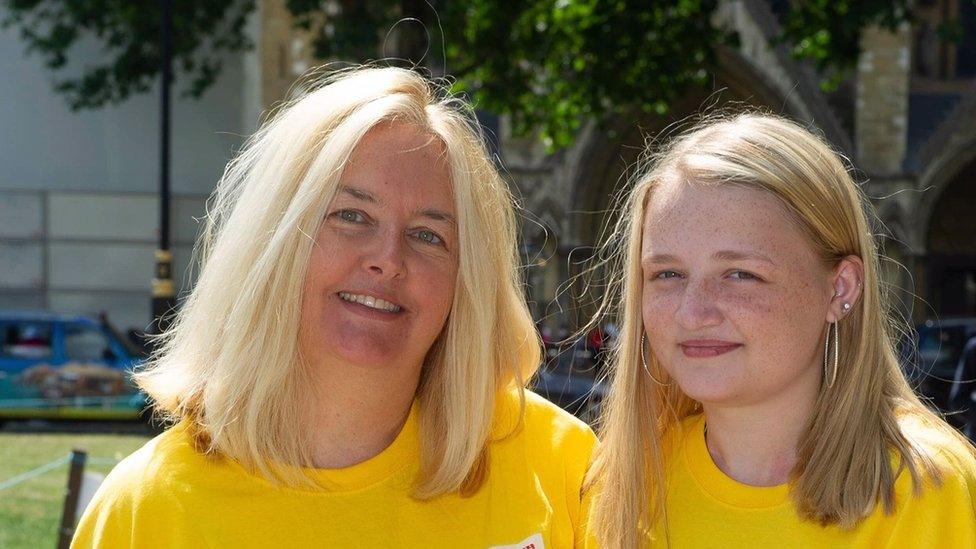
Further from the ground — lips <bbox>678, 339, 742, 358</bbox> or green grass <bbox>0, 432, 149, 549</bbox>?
lips <bbox>678, 339, 742, 358</bbox>

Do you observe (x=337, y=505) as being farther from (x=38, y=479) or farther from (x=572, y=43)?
(x=572, y=43)

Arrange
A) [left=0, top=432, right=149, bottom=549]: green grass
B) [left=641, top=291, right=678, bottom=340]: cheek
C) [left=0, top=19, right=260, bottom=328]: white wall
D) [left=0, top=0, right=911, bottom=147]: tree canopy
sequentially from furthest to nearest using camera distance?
[left=0, top=19, right=260, bottom=328]: white wall
[left=0, top=0, right=911, bottom=147]: tree canopy
[left=0, top=432, right=149, bottom=549]: green grass
[left=641, top=291, right=678, bottom=340]: cheek

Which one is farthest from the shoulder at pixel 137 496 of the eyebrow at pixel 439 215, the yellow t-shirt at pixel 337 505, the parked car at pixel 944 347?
the parked car at pixel 944 347

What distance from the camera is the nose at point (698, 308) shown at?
2525mm

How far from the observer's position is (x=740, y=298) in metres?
2.52

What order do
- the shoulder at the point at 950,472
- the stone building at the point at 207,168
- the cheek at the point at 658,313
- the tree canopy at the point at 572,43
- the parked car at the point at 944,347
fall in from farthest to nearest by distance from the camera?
1. the stone building at the point at 207,168
2. the parked car at the point at 944,347
3. the tree canopy at the point at 572,43
4. the cheek at the point at 658,313
5. the shoulder at the point at 950,472

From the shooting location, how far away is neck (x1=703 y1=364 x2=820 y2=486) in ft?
8.58

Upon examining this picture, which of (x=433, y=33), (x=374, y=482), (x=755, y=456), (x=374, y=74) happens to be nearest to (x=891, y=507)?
(x=755, y=456)

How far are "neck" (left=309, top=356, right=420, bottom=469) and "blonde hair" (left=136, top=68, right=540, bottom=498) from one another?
37 millimetres

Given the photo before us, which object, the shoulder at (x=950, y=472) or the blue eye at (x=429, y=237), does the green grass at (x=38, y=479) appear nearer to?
the blue eye at (x=429, y=237)

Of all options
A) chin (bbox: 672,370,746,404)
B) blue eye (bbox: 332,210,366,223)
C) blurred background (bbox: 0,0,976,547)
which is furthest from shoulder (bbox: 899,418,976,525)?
blurred background (bbox: 0,0,976,547)

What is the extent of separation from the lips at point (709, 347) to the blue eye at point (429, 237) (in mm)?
564

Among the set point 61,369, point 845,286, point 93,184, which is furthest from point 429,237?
point 93,184

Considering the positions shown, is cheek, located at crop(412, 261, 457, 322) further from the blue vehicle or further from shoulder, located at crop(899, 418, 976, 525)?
the blue vehicle
